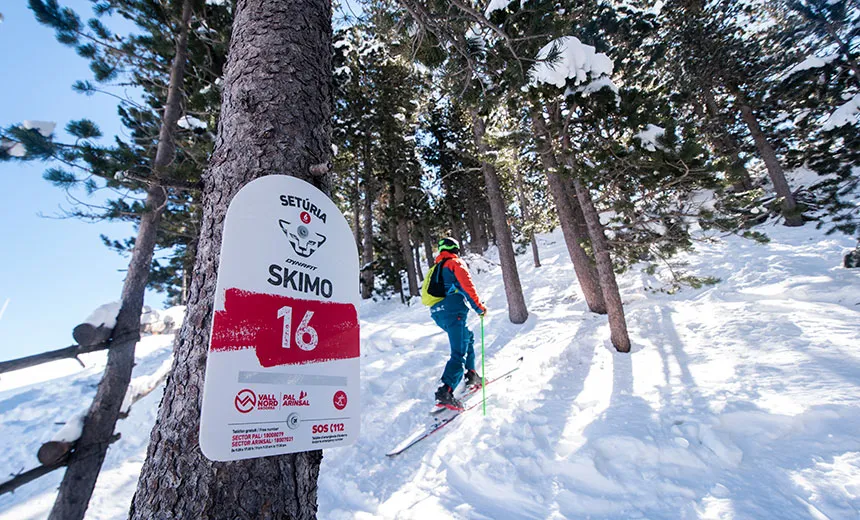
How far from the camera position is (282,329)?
1125 millimetres

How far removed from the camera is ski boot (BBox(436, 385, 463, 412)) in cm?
477

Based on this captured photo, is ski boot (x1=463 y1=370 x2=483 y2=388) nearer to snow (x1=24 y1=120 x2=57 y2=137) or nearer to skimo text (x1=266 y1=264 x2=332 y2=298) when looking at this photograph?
skimo text (x1=266 y1=264 x2=332 y2=298)

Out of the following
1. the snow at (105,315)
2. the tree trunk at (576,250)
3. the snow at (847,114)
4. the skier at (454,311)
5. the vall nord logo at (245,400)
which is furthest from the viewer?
Answer: the tree trunk at (576,250)

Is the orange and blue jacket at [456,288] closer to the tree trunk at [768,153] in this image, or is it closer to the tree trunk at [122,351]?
the tree trunk at [122,351]

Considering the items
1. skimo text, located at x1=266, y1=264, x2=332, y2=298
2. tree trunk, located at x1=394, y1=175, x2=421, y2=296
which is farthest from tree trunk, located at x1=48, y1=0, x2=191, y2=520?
tree trunk, located at x1=394, y1=175, x2=421, y2=296

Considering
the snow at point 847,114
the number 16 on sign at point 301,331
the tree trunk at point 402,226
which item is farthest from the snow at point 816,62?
the number 16 on sign at point 301,331

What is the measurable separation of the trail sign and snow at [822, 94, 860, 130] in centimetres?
1198

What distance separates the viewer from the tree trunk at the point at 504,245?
29.7ft

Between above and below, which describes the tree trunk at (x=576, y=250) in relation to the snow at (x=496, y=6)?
below

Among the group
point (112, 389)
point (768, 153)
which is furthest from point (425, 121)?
point (112, 389)

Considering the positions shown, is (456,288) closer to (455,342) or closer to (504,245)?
(455,342)

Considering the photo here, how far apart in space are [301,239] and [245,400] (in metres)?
0.55

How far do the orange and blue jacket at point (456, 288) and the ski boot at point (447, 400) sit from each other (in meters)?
1.14

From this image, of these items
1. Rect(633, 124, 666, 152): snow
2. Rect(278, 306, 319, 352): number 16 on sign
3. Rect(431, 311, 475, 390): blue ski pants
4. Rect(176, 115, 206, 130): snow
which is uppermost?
Rect(176, 115, 206, 130): snow
